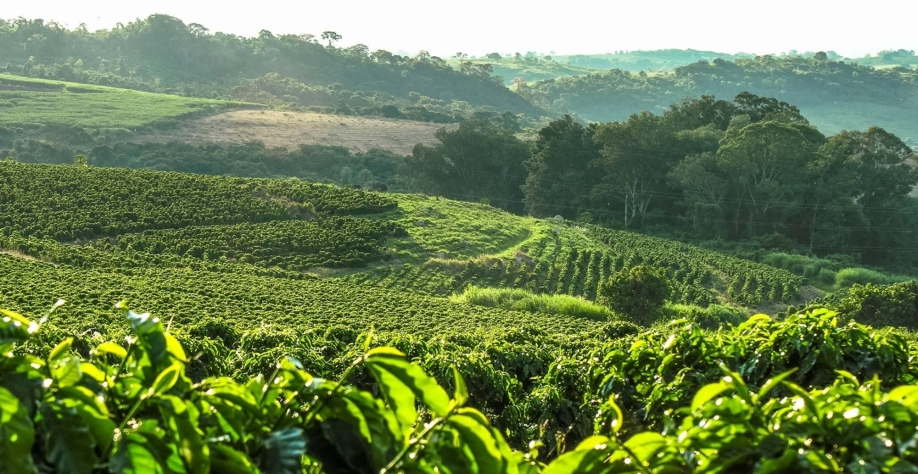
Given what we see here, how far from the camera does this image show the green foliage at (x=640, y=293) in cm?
3467

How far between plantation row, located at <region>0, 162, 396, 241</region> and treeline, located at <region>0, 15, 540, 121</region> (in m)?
63.9

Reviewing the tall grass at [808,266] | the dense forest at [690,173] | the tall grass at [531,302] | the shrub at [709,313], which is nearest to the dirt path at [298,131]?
the dense forest at [690,173]

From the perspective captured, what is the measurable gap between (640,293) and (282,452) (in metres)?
33.3

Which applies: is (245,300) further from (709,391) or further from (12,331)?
(709,391)

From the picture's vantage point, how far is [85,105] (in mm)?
84812

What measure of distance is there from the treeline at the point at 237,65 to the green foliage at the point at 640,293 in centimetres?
8008

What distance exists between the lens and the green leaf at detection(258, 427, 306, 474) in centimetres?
219

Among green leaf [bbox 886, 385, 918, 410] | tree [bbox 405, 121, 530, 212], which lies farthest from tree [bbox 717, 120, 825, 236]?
green leaf [bbox 886, 385, 918, 410]

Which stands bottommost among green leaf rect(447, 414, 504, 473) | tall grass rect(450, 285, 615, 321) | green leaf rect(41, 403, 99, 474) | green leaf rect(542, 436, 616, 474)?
tall grass rect(450, 285, 615, 321)

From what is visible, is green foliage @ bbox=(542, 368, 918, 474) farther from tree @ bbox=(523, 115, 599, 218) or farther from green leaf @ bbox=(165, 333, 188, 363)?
tree @ bbox=(523, 115, 599, 218)

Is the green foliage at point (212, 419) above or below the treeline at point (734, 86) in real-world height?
above

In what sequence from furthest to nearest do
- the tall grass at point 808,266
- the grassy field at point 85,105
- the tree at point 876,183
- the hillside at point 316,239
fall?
the grassy field at point 85,105 < the tree at point 876,183 < the tall grass at point 808,266 < the hillside at point 316,239

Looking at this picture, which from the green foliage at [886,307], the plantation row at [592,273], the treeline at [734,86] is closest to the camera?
the green foliage at [886,307]

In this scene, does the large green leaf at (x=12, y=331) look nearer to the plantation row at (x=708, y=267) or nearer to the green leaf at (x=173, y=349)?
the green leaf at (x=173, y=349)
